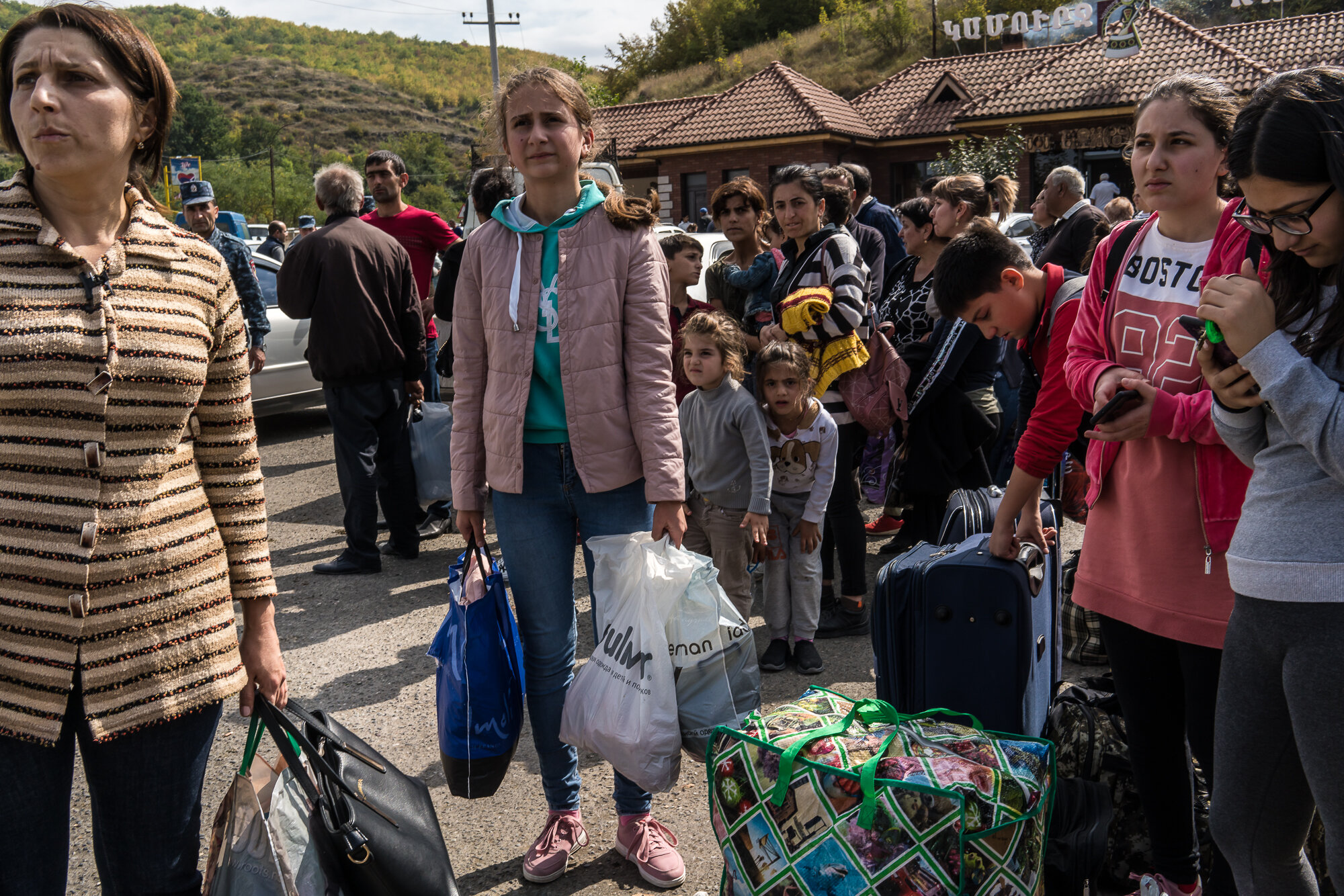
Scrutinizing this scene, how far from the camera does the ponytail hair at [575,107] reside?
2.53m

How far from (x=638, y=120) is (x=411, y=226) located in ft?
99.0

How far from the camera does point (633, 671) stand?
8.09 ft

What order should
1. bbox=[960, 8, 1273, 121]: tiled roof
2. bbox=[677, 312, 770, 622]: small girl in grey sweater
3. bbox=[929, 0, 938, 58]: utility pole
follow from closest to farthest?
1. bbox=[677, 312, 770, 622]: small girl in grey sweater
2. bbox=[960, 8, 1273, 121]: tiled roof
3. bbox=[929, 0, 938, 58]: utility pole

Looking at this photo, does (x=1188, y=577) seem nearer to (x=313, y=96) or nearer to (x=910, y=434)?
(x=910, y=434)

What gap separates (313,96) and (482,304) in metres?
107

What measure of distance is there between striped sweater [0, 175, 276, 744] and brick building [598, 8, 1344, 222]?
26314 mm

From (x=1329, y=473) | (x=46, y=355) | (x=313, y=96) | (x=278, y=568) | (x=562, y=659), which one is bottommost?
(x=278, y=568)

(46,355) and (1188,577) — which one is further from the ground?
(46,355)

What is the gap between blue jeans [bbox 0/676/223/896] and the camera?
62.7 inches

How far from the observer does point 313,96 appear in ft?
317

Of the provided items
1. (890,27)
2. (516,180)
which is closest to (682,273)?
(516,180)

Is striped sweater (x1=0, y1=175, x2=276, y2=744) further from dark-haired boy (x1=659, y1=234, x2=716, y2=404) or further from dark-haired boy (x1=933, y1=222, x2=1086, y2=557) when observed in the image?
dark-haired boy (x1=659, y1=234, x2=716, y2=404)

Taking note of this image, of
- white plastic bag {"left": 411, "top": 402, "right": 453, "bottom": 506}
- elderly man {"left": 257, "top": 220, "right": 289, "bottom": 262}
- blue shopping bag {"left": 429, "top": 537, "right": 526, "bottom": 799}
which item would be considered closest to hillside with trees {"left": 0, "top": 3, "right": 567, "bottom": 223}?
elderly man {"left": 257, "top": 220, "right": 289, "bottom": 262}

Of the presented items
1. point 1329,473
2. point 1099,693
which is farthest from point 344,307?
point 1329,473
